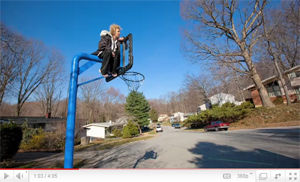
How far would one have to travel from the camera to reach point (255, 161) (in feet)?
12.4

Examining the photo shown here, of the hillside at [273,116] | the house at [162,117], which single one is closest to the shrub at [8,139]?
the hillside at [273,116]

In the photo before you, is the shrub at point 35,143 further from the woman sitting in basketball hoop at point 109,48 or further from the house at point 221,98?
the house at point 221,98

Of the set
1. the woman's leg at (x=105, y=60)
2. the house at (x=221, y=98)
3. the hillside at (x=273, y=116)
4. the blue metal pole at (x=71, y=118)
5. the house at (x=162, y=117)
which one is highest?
the house at (x=221, y=98)

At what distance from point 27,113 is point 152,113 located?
4400 centimetres

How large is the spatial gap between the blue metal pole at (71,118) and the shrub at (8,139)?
8.65m

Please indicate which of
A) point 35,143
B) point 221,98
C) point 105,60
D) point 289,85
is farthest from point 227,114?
point 35,143

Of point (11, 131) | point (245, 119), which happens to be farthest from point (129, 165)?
point (245, 119)

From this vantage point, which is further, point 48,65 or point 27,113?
point 27,113

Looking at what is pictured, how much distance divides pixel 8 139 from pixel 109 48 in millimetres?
9581

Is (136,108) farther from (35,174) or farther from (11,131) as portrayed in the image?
(35,174)

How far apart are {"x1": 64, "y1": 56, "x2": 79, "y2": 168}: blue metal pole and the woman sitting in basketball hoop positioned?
0.43 meters

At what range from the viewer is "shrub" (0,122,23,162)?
6883mm

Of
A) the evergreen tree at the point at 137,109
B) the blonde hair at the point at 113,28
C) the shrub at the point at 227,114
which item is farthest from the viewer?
the evergreen tree at the point at 137,109

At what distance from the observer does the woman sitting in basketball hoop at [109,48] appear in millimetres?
2254
